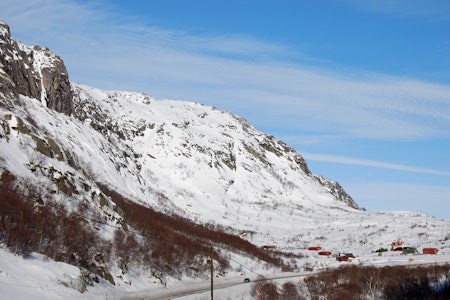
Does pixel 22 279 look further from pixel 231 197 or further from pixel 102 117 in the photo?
pixel 231 197

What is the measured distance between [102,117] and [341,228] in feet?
240

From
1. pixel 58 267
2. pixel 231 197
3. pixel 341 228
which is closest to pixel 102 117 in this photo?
pixel 231 197

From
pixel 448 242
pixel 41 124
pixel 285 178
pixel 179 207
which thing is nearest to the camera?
pixel 41 124

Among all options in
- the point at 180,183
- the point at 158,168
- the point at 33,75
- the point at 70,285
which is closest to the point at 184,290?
the point at 70,285

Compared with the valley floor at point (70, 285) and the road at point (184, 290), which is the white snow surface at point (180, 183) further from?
the road at point (184, 290)

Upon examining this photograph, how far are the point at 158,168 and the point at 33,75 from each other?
5510cm

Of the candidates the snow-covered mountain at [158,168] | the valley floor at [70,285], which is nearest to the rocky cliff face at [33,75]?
the snow-covered mountain at [158,168]

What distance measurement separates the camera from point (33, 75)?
89.7 m

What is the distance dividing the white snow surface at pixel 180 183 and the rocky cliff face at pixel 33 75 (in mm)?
3553

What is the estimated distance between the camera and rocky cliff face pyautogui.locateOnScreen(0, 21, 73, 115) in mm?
72500

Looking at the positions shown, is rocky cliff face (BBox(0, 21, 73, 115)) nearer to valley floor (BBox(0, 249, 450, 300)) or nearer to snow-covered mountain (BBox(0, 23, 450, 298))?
snow-covered mountain (BBox(0, 23, 450, 298))

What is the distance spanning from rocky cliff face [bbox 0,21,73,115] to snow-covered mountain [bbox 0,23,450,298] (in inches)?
10.5

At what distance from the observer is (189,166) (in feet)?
479

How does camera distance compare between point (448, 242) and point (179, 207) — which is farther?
point (179, 207)
